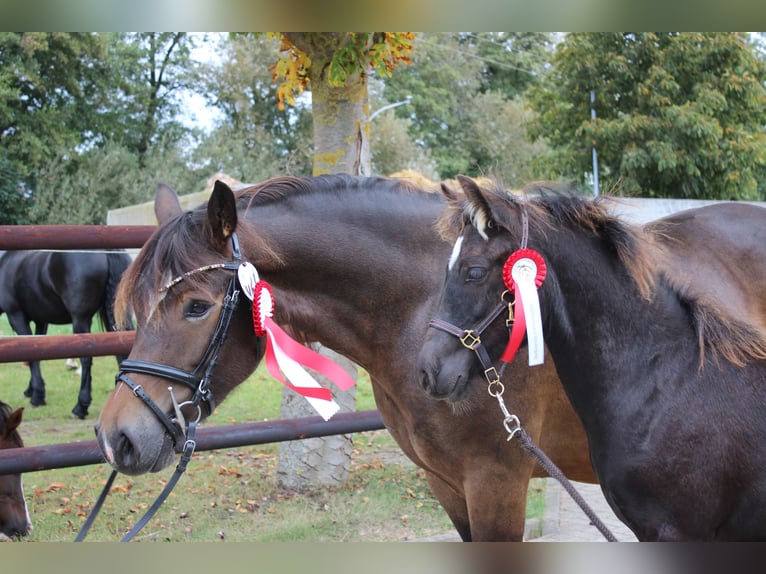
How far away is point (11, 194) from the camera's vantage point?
61.6ft

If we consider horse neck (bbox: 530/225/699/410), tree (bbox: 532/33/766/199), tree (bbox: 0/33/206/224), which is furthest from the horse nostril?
tree (bbox: 0/33/206/224)

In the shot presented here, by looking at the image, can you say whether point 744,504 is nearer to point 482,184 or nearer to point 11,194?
point 482,184

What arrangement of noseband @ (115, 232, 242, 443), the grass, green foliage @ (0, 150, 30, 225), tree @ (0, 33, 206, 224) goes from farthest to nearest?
green foliage @ (0, 150, 30, 225), tree @ (0, 33, 206, 224), the grass, noseband @ (115, 232, 242, 443)

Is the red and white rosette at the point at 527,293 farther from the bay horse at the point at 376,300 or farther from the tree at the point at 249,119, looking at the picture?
the tree at the point at 249,119

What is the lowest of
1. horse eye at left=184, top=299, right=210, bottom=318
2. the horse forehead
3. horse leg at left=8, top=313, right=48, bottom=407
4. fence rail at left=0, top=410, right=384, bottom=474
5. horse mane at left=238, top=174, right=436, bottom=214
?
horse leg at left=8, top=313, right=48, bottom=407

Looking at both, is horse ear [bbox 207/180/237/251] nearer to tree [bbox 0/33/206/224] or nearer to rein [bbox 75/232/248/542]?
rein [bbox 75/232/248/542]

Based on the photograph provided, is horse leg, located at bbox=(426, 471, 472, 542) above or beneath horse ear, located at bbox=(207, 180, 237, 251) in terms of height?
beneath

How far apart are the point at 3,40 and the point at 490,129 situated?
614 inches

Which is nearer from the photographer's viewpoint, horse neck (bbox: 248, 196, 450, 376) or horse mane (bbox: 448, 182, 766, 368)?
horse mane (bbox: 448, 182, 766, 368)

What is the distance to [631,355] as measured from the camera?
2.47 meters

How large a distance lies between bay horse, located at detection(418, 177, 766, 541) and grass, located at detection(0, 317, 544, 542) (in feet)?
7.03

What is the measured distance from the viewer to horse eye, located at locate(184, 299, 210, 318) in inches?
103

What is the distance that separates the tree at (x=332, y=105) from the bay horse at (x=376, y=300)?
6.42 feet
